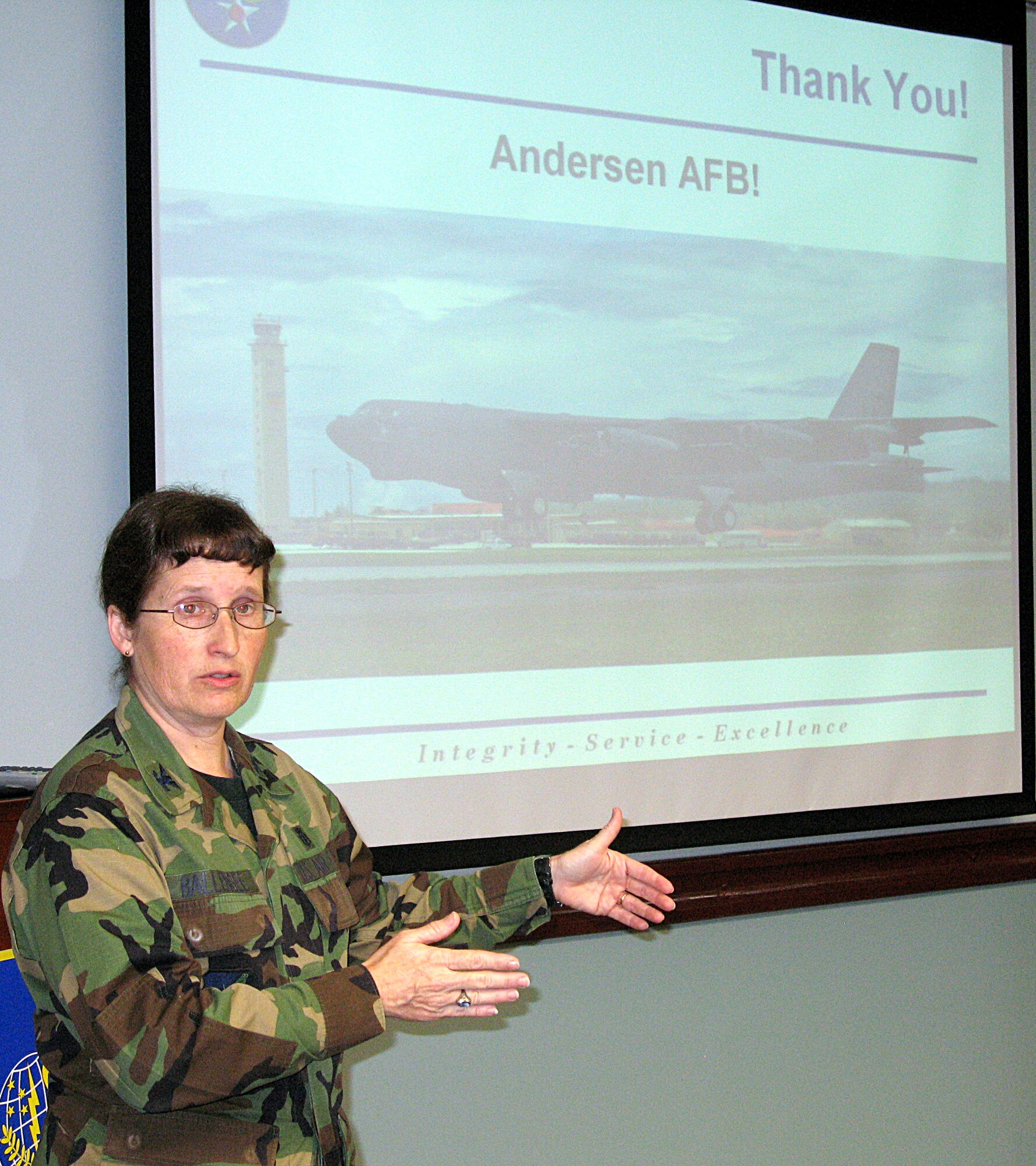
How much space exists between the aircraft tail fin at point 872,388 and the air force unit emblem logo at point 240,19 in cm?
139

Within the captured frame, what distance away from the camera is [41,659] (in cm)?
195

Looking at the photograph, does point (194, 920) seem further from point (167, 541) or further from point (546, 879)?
point (546, 879)

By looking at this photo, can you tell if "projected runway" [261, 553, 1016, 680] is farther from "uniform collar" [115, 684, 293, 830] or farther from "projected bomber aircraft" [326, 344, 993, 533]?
"uniform collar" [115, 684, 293, 830]

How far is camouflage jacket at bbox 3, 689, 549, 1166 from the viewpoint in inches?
41.7

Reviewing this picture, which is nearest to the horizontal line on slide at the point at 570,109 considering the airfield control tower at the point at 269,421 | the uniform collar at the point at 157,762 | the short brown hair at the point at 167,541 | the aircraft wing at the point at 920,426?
the airfield control tower at the point at 269,421

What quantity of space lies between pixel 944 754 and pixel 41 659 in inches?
75.4

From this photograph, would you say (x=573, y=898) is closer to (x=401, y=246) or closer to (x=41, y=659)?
(x=41, y=659)

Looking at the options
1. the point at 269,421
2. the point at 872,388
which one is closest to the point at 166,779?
the point at 269,421

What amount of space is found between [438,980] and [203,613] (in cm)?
48

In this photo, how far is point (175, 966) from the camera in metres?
1.11

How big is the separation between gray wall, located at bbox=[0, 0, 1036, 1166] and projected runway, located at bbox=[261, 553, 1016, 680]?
1.42 ft

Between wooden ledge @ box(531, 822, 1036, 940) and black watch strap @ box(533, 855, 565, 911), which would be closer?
black watch strap @ box(533, 855, 565, 911)

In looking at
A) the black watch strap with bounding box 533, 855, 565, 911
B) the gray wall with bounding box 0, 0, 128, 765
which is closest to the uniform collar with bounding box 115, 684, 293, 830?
the black watch strap with bounding box 533, 855, 565, 911

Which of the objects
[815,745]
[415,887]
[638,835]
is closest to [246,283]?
[415,887]
